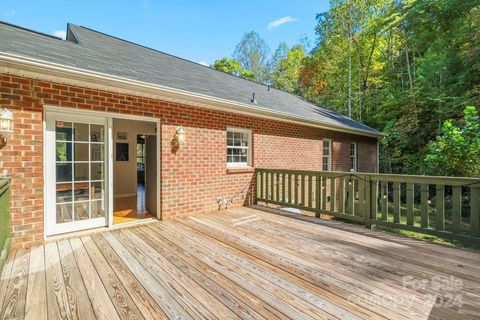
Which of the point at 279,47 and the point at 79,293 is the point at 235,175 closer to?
the point at 79,293

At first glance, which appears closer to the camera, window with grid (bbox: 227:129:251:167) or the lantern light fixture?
the lantern light fixture

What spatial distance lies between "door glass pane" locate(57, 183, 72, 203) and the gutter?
159 cm

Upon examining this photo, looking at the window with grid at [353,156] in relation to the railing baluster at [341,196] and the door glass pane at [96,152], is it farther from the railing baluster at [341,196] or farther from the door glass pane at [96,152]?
the door glass pane at [96,152]

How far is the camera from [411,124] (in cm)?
1212

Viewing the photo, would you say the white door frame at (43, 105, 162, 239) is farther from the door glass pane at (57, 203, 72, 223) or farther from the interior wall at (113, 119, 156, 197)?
the interior wall at (113, 119, 156, 197)

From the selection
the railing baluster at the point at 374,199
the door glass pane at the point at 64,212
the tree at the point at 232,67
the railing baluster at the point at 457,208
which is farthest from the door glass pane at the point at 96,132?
the tree at the point at 232,67

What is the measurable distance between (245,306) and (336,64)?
19674mm

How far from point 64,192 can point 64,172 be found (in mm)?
316

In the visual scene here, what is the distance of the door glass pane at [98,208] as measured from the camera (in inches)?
160

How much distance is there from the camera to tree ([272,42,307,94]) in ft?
77.4

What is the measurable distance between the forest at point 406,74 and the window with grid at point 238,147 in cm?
674

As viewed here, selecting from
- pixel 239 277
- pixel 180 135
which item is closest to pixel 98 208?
pixel 180 135

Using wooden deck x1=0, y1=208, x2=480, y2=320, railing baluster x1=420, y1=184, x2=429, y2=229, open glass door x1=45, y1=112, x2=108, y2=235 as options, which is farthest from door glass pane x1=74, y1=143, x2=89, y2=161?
railing baluster x1=420, y1=184, x2=429, y2=229

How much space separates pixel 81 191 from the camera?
3.89m
